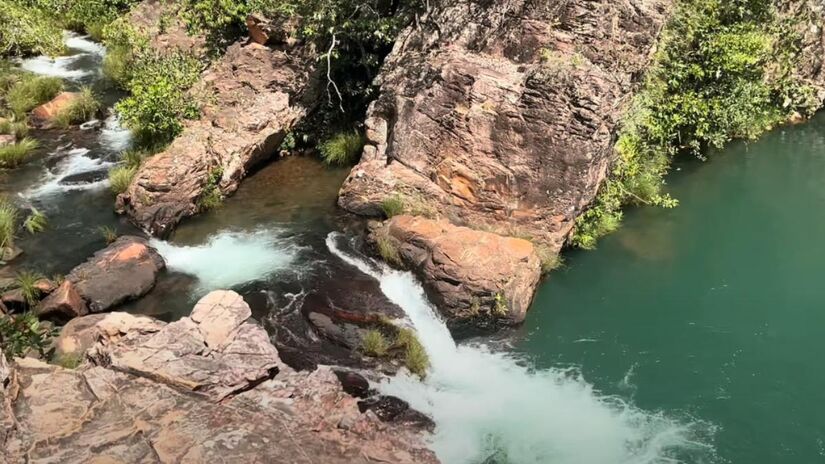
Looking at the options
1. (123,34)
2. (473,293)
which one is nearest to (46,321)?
(473,293)

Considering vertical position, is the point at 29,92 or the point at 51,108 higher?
the point at 29,92

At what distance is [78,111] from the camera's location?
17.5m

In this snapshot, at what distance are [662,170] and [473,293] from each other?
7.51 metres

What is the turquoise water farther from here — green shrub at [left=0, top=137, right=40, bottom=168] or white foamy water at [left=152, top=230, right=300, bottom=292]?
green shrub at [left=0, top=137, right=40, bottom=168]

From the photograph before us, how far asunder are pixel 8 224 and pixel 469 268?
8.75 metres

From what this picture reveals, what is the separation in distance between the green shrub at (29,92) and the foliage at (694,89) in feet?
48.4

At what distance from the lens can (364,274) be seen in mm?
12516

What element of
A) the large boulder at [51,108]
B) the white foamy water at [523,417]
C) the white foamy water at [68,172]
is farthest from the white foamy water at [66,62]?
the white foamy water at [523,417]

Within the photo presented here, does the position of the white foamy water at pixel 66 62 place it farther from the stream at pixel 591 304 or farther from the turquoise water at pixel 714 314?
the turquoise water at pixel 714 314

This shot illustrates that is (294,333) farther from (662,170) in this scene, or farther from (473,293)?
(662,170)

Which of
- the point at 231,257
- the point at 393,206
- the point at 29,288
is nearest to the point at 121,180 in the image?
the point at 231,257

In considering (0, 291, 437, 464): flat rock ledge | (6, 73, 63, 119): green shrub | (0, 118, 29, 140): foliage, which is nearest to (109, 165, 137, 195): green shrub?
(0, 118, 29, 140): foliage

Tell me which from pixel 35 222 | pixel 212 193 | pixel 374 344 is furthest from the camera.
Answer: pixel 212 193

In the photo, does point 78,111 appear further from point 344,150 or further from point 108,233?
point 344,150
